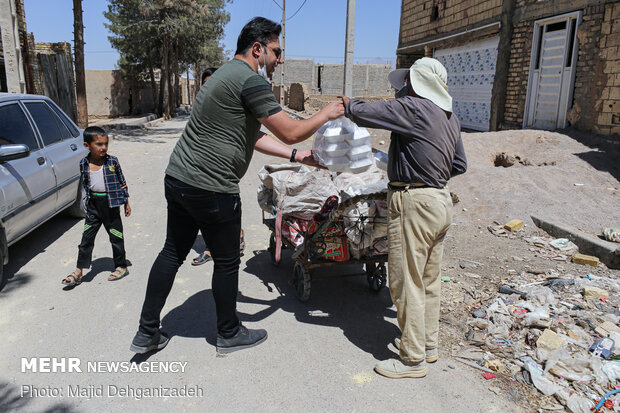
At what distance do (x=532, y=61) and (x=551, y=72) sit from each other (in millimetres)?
868

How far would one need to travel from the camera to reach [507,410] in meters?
2.75

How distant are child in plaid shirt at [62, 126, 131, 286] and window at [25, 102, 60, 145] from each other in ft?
4.82

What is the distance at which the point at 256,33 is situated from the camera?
9.82 feet

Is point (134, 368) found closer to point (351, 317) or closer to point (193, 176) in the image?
point (193, 176)

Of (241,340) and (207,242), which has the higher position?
(207,242)

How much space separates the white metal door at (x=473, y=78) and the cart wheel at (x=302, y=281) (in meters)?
12.0

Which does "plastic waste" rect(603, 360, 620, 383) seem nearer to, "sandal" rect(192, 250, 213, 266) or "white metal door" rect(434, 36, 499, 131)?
"sandal" rect(192, 250, 213, 266)

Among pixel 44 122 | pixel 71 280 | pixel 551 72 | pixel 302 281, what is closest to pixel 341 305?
pixel 302 281

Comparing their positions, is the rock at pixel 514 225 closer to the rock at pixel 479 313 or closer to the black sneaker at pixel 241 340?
the rock at pixel 479 313

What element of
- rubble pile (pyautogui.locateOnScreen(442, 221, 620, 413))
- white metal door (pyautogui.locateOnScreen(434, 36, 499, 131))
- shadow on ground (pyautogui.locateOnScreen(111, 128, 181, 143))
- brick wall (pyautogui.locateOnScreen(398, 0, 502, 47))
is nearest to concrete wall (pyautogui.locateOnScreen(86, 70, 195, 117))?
Answer: shadow on ground (pyautogui.locateOnScreen(111, 128, 181, 143))

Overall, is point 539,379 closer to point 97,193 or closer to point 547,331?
point 547,331

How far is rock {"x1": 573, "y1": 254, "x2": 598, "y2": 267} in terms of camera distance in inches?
197

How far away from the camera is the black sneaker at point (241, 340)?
328cm

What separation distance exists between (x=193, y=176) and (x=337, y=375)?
1.64 m
